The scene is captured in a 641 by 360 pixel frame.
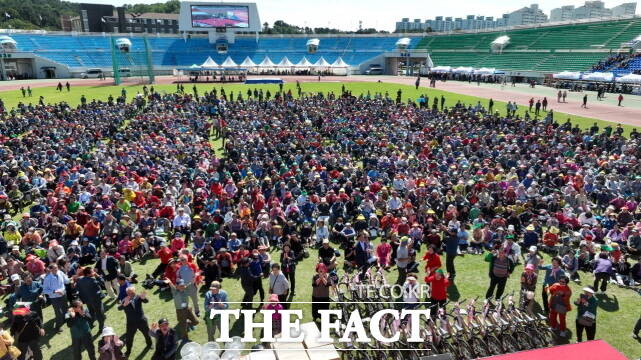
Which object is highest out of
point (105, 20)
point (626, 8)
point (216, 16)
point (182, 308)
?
point (626, 8)

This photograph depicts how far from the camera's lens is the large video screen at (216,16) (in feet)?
303

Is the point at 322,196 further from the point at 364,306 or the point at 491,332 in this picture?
the point at 491,332

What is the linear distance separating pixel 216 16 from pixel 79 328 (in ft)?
310

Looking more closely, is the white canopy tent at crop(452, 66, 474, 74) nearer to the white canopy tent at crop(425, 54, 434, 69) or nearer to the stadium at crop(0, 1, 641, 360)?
the white canopy tent at crop(425, 54, 434, 69)

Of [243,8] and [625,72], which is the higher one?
[243,8]

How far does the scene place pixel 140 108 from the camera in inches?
1523

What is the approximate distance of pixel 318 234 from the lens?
1358cm

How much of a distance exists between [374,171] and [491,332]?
11055 millimetres

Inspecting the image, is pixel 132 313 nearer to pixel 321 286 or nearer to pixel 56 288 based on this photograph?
pixel 56 288

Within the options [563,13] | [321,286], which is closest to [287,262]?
[321,286]

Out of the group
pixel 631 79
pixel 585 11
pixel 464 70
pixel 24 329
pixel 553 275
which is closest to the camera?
pixel 24 329

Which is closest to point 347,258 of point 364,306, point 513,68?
point 364,306

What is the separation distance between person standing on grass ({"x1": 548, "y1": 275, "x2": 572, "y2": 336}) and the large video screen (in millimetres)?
94958

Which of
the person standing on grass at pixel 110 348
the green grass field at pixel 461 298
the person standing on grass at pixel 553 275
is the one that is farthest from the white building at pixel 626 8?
the person standing on grass at pixel 110 348
